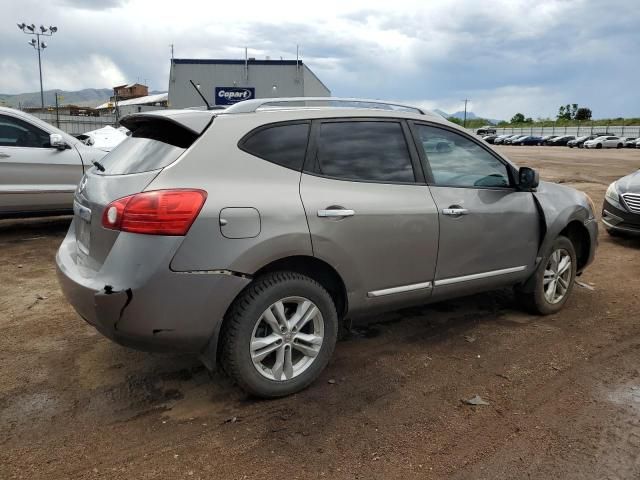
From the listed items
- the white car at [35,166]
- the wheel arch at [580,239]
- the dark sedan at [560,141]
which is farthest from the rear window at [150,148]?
the dark sedan at [560,141]

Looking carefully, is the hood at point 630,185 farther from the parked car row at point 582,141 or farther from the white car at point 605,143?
the white car at point 605,143

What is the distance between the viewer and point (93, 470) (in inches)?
100

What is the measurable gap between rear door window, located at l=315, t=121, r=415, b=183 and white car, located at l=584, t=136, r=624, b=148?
60.3 meters

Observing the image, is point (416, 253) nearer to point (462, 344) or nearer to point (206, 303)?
point (462, 344)

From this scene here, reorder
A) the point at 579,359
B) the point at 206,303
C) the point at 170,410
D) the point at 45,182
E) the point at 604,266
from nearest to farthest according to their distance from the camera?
the point at 206,303, the point at 170,410, the point at 579,359, the point at 604,266, the point at 45,182

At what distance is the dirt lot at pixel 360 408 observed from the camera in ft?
8.61

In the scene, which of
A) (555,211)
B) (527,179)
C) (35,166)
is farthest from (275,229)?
(35,166)

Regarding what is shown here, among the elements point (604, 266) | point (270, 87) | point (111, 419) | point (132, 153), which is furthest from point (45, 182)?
point (270, 87)

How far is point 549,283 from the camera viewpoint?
4.67 m

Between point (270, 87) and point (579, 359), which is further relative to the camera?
point (270, 87)

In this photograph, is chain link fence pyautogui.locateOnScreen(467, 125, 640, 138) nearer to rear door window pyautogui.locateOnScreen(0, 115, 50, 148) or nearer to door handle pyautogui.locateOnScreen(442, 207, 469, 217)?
rear door window pyautogui.locateOnScreen(0, 115, 50, 148)

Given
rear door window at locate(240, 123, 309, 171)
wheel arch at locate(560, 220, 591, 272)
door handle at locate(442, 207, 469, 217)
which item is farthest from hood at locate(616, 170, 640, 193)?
rear door window at locate(240, 123, 309, 171)

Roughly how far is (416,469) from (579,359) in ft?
6.16

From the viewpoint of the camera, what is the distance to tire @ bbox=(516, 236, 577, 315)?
455 cm
